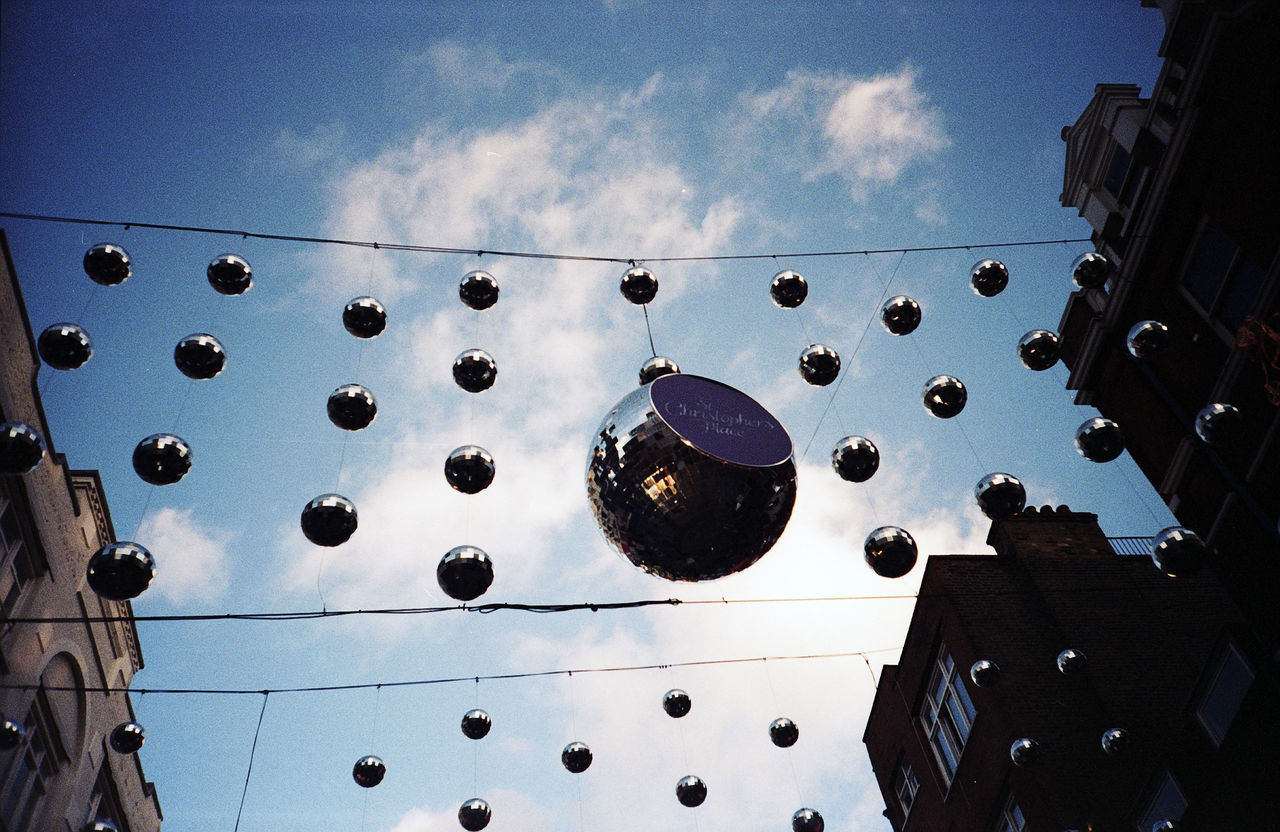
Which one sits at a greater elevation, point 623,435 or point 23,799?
point 23,799

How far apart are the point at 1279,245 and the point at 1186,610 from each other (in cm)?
1013

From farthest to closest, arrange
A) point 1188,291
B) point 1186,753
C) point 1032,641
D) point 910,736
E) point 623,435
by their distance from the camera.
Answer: point 910,736
point 1032,641
point 1186,753
point 1188,291
point 623,435

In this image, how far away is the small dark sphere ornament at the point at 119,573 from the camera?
633 cm

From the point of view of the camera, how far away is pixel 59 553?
51.0 feet

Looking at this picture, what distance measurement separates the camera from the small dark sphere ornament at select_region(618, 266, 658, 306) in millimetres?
7941

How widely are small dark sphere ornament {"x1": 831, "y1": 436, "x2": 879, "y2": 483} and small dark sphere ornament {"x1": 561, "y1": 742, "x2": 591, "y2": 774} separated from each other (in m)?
6.04

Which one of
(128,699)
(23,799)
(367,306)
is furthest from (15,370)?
(367,306)

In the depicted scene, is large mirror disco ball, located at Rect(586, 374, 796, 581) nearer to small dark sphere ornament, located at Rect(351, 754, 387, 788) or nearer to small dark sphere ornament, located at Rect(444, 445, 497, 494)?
small dark sphere ornament, located at Rect(444, 445, 497, 494)

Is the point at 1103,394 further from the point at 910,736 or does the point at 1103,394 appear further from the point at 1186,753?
the point at 910,736

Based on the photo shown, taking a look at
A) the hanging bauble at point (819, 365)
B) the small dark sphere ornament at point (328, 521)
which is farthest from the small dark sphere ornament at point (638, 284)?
the small dark sphere ornament at point (328, 521)

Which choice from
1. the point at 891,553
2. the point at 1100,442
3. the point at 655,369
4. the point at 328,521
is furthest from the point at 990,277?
the point at 328,521

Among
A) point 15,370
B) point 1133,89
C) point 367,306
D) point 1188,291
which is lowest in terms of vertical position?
point 367,306

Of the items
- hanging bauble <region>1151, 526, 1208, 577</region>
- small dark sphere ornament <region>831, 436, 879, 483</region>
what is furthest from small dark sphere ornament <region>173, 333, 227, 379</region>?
hanging bauble <region>1151, 526, 1208, 577</region>

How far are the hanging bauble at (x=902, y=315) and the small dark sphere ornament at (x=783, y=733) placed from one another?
20.0ft
